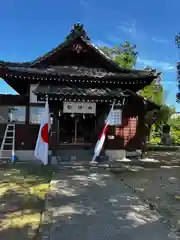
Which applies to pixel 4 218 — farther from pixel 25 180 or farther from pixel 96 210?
pixel 25 180

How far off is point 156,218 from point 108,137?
25.9ft

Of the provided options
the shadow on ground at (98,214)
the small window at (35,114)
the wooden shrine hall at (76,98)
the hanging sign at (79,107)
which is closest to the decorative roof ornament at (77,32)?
the wooden shrine hall at (76,98)

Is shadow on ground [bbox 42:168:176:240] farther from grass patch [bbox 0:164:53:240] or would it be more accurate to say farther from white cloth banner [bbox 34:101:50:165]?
white cloth banner [bbox 34:101:50:165]

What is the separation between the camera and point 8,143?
38.6 feet

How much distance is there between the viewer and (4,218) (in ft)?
14.2

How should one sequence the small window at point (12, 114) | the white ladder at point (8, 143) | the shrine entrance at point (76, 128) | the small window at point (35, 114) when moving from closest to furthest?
the white ladder at point (8, 143)
the small window at point (12, 114)
the small window at point (35, 114)
the shrine entrance at point (76, 128)

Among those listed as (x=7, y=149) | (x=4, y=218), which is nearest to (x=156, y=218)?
(x=4, y=218)

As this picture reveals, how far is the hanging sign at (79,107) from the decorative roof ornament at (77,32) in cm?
366

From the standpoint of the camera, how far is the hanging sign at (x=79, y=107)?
11.3 meters

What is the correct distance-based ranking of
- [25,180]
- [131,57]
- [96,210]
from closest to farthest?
[96,210] < [25,180] < [131,57]

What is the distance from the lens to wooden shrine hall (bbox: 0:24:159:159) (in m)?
11.3

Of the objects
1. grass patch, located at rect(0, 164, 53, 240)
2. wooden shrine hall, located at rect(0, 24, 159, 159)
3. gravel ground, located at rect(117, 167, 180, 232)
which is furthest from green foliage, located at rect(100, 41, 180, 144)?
grass patch, located at rect(0, 164, 53, 240)

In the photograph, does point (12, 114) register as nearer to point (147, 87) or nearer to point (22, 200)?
point (22, 200)

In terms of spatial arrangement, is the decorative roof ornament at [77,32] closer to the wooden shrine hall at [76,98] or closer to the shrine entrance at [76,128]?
the wooden shrine hall at [76,98]
